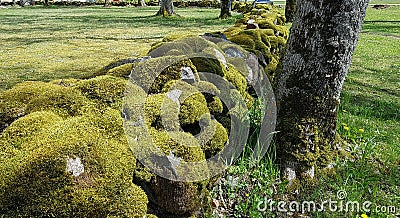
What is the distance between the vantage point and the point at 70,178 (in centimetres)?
194

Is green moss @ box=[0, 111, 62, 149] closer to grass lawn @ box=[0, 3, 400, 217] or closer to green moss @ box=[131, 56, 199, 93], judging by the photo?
green moss @ box=[131, 56, 199, 93]

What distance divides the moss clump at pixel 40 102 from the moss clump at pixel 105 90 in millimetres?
56

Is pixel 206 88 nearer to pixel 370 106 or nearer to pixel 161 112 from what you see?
pixel 161 112

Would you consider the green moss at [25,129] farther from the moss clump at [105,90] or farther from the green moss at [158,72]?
the green moss at [158,72]

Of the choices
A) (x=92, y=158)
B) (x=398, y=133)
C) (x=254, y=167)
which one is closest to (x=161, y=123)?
(x=92, y=158)

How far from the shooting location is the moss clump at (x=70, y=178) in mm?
1901

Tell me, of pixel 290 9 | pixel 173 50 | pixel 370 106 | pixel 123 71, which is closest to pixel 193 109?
pixel 123 71

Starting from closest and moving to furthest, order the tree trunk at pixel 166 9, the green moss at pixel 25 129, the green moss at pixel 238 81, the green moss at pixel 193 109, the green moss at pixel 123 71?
the green moss at pixel 25 129
the green moss at pixel 193 109
the green moss at pixel 123 71
the green moss at pixel 238 81
the tree trunk at pixel 166 9

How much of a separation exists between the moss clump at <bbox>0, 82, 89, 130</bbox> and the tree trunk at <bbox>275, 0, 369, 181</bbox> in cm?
191

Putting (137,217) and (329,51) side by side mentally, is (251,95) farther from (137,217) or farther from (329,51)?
(137,217)

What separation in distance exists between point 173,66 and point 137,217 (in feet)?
4.31

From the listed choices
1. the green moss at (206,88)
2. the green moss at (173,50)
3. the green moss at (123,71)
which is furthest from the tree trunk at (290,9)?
the green moss at (123,71)

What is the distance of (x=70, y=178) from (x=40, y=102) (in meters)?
0.82

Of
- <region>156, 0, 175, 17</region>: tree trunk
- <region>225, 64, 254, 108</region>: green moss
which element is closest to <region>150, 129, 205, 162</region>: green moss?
<region>225, 64, 254, 108</region>: green moss
